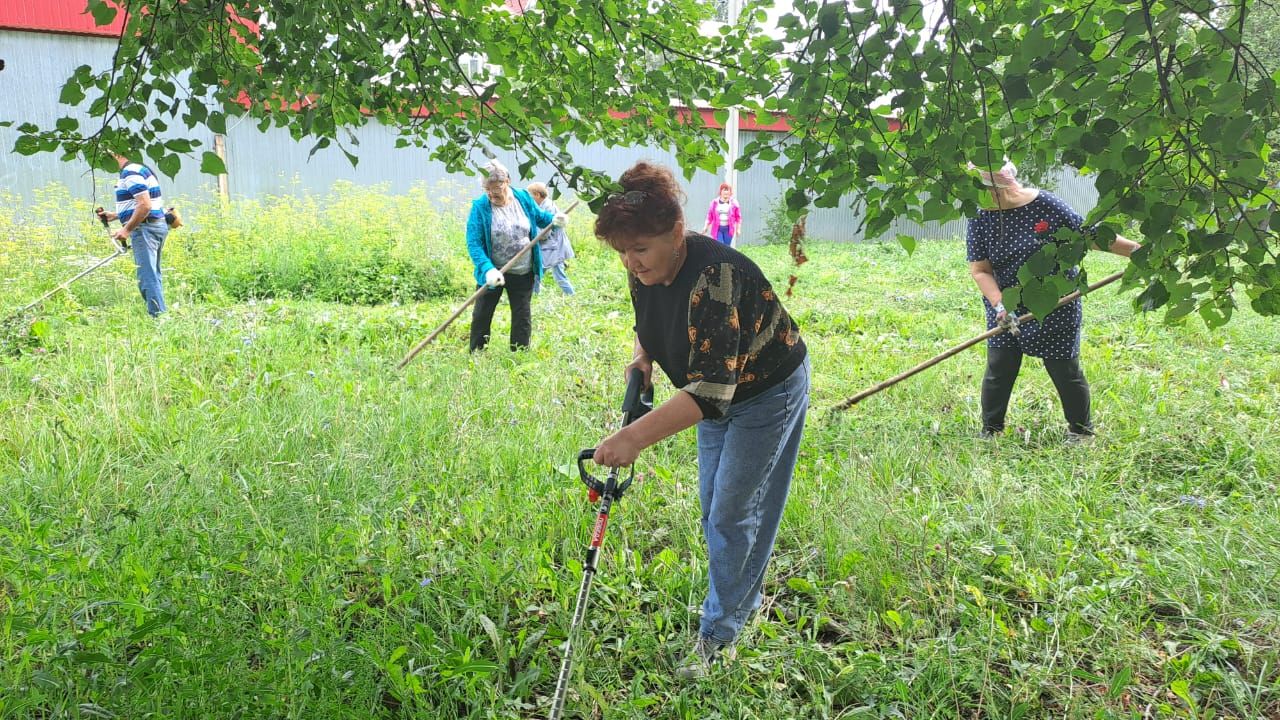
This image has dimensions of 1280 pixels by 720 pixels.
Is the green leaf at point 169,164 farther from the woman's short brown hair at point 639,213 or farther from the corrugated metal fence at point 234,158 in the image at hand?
the corrugated metal fence at point 234,158

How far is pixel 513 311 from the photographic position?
20.7 ft

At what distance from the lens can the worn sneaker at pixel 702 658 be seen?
249 cm

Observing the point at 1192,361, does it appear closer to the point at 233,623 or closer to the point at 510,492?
the point at 510,492

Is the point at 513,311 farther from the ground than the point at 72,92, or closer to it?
closer to it

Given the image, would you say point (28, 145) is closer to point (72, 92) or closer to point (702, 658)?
point (72, 92)

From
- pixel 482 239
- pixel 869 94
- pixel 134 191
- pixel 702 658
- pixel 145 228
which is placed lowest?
pixel 702 658

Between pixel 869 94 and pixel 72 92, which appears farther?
pixel 72 92

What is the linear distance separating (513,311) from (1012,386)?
364cm

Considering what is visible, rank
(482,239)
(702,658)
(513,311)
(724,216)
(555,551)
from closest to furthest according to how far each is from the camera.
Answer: (702,658)
(555,551)
(482,239)
(513,311)
(724,216)

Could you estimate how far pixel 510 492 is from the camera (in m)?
3.49

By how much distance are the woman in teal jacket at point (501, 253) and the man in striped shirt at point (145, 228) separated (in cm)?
300

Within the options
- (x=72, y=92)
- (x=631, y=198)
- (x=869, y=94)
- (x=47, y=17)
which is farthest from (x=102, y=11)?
(x=47, y=17)

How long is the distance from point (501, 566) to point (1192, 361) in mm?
5606

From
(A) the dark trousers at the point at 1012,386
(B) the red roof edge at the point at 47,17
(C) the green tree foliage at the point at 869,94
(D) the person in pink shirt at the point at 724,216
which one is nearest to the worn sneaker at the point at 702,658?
(C) the green tree foliage at the point at 869,94
